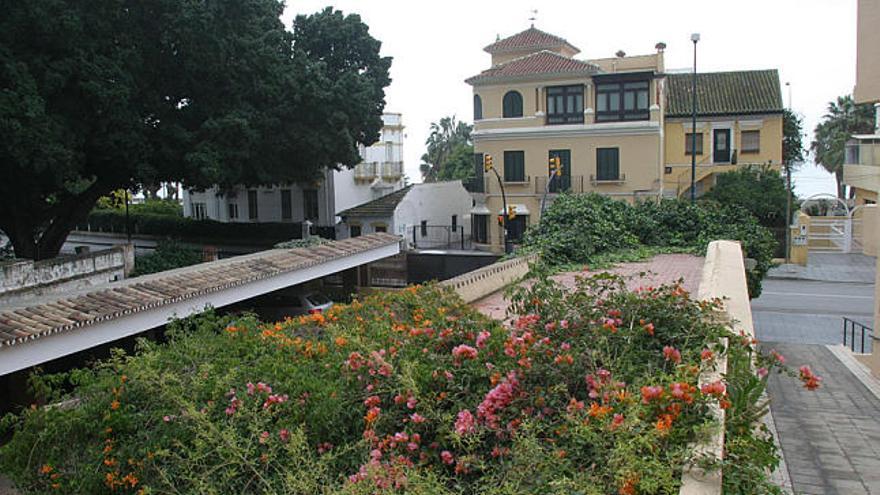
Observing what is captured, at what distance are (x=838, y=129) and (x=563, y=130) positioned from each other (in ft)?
95.1

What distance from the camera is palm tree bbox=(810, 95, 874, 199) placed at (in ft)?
176

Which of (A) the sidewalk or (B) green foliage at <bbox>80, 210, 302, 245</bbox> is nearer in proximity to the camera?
(A) the sidewalk

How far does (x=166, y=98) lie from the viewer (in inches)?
1071

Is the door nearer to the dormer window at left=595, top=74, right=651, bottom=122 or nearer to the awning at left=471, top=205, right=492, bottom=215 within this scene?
the dormer window at left=595, top=74, right=651, bottom=122

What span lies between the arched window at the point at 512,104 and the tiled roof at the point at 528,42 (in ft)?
16.3

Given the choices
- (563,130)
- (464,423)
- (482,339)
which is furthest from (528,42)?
(464,423)

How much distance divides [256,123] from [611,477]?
82.7ft

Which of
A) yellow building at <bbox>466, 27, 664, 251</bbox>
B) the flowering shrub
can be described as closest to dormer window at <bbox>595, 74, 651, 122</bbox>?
yellow building at <bbox>466, 27, 664, 251</bbox>

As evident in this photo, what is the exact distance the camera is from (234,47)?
26547 millimetres

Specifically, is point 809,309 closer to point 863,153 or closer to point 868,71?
point 863,153

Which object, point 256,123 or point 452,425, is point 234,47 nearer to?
point 256,123

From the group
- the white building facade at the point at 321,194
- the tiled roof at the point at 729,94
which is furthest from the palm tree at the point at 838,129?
the white building facade at the point at 321,194

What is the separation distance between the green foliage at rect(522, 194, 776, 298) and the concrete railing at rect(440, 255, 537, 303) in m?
1.92

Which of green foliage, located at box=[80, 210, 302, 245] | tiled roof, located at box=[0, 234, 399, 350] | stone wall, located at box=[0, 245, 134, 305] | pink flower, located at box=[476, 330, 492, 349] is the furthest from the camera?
green foliage, located at box=[80, 210, 302, 245]
